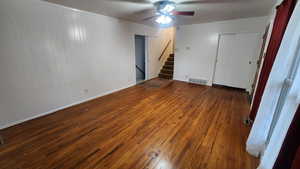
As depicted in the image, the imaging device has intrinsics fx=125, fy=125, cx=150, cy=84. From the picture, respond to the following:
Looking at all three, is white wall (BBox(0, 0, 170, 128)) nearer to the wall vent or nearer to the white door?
the wall vent

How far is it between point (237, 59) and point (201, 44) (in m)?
1.37

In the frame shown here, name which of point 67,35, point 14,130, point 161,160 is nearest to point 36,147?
point 14,130

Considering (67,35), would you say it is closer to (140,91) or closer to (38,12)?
(38,12)

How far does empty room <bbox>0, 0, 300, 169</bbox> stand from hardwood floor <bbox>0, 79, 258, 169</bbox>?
16 mm

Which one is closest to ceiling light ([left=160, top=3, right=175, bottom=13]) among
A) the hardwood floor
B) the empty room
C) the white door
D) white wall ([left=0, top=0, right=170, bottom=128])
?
the empty room

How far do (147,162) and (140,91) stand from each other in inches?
113

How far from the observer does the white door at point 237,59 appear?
4086 mm

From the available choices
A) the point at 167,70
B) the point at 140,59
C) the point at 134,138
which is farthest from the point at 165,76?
the point at 134,138

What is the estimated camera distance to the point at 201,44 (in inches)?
195

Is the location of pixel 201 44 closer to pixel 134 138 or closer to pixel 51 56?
pixel 134 138

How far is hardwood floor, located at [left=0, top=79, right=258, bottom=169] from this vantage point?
5.40ft

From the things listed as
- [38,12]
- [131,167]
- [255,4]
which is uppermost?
[255,4]

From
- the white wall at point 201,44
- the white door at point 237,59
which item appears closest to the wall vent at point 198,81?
the white wall at point 201,44

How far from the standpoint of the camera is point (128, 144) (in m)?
1.96
